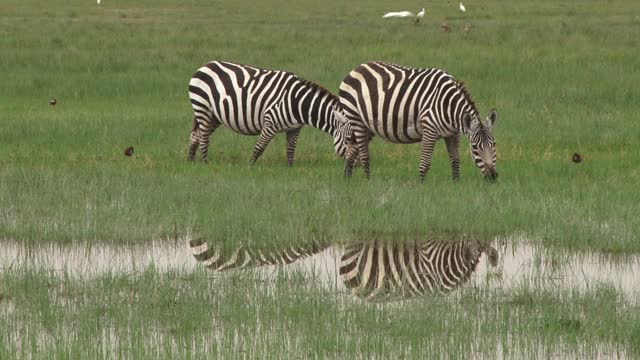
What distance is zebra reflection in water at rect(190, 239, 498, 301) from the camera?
1000 cm

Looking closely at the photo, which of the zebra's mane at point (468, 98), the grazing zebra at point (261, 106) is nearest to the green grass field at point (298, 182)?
the grazing zebra at point (261, 106)

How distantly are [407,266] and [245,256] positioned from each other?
5.04 ft

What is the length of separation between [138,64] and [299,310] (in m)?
18.6

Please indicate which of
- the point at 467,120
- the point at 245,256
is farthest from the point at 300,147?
the point at 245,256

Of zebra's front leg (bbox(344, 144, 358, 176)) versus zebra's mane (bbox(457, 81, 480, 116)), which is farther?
zebra's front leg (bbox(344, 144, 358, 176))

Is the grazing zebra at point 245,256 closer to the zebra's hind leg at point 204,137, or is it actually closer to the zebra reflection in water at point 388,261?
the zebra reflection in water at point 388,261

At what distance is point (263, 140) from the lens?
16.7m

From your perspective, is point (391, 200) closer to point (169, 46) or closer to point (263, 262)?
point (263, 262)

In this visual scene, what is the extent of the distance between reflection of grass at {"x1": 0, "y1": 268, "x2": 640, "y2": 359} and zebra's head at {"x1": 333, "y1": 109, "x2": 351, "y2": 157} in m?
6.26

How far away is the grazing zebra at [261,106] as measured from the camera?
54.5 ft

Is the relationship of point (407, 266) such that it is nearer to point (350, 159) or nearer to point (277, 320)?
point (277, 320)

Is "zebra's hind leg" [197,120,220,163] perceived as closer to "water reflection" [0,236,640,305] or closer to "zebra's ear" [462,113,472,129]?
"zebra's ear" [462,113,472,129]

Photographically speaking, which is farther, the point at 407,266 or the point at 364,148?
the point at 364,148

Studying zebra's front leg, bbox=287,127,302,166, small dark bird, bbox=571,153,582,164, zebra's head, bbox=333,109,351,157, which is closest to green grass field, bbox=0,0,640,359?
small dark bird, bbox=571,153,582,164
